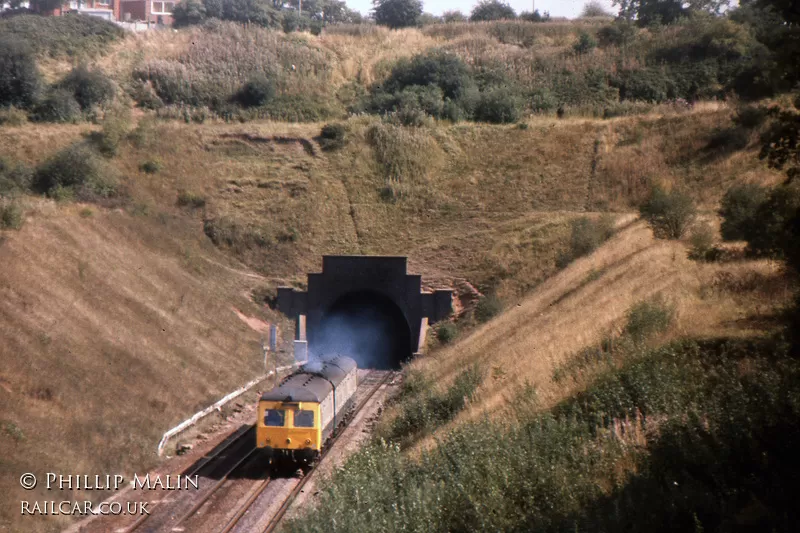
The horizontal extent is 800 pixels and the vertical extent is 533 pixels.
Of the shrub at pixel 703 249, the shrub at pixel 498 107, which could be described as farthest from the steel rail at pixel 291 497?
the shrub at pixel 498 107

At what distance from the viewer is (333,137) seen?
162 ft

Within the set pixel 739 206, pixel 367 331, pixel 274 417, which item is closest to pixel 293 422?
pixel 274 417

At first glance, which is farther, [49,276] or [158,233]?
[158,233]

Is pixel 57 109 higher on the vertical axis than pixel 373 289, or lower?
higher

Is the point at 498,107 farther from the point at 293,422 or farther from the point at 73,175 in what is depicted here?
the point at 293,422

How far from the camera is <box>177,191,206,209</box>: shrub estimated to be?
41312 mm

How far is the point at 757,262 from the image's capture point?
19484 mm

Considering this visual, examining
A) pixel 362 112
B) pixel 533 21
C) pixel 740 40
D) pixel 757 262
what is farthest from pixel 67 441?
pixel 533 21

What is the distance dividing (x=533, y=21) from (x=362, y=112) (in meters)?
31.9

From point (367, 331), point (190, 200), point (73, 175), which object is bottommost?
point (367, 331)

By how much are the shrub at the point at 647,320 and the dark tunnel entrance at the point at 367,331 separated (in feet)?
68.4

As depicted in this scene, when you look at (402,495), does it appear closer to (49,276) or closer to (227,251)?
(49,276)

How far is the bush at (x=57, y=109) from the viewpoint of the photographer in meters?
46.8

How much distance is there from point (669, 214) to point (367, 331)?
Answer: 1674cm
